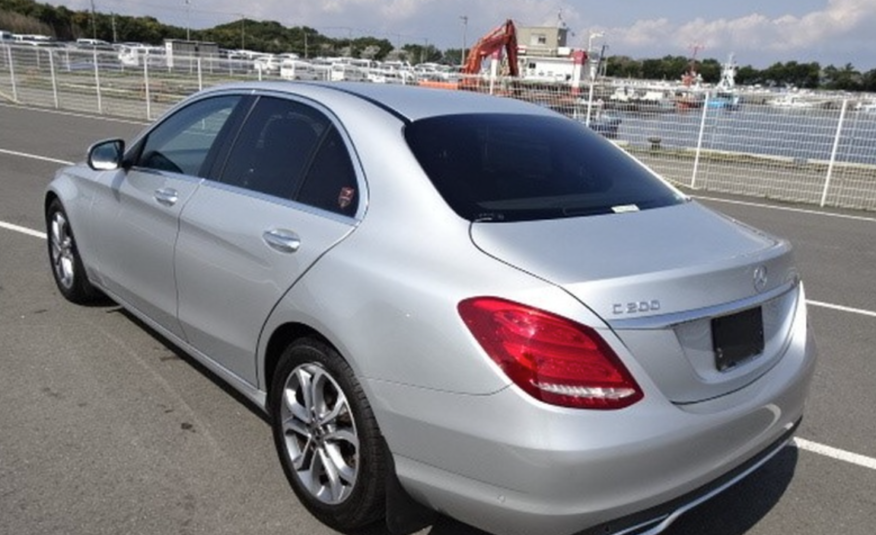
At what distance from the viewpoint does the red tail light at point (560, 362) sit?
2.06 meters

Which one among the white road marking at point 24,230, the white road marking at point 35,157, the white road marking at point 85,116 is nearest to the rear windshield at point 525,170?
the white road marking at point 24,230

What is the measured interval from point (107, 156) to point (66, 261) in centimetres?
114

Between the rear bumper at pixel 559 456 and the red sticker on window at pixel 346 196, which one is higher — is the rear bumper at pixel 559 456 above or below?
below

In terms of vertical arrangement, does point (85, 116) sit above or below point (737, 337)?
below

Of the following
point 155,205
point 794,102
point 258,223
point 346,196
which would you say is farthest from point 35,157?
point 794,102

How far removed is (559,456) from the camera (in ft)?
6.60

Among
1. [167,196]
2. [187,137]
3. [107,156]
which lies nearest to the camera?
[167,196]

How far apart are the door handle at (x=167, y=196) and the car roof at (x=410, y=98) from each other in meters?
0.62

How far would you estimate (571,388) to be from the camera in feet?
6.77

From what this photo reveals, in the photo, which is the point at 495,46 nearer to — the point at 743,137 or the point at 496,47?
the point at 496,47

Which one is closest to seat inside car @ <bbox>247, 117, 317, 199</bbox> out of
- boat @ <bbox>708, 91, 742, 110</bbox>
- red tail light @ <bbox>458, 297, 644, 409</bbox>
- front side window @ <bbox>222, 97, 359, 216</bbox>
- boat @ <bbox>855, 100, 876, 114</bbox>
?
front side window @ <bbox>222, 97, 359, 216</bbox>

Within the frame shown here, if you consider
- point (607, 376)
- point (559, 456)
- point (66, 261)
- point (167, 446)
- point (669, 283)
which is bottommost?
point (167, 446)

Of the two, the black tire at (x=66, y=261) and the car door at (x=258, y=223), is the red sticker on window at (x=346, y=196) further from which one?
the black tire at (x=66, y=261)

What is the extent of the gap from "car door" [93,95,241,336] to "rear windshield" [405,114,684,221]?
4.27ft
